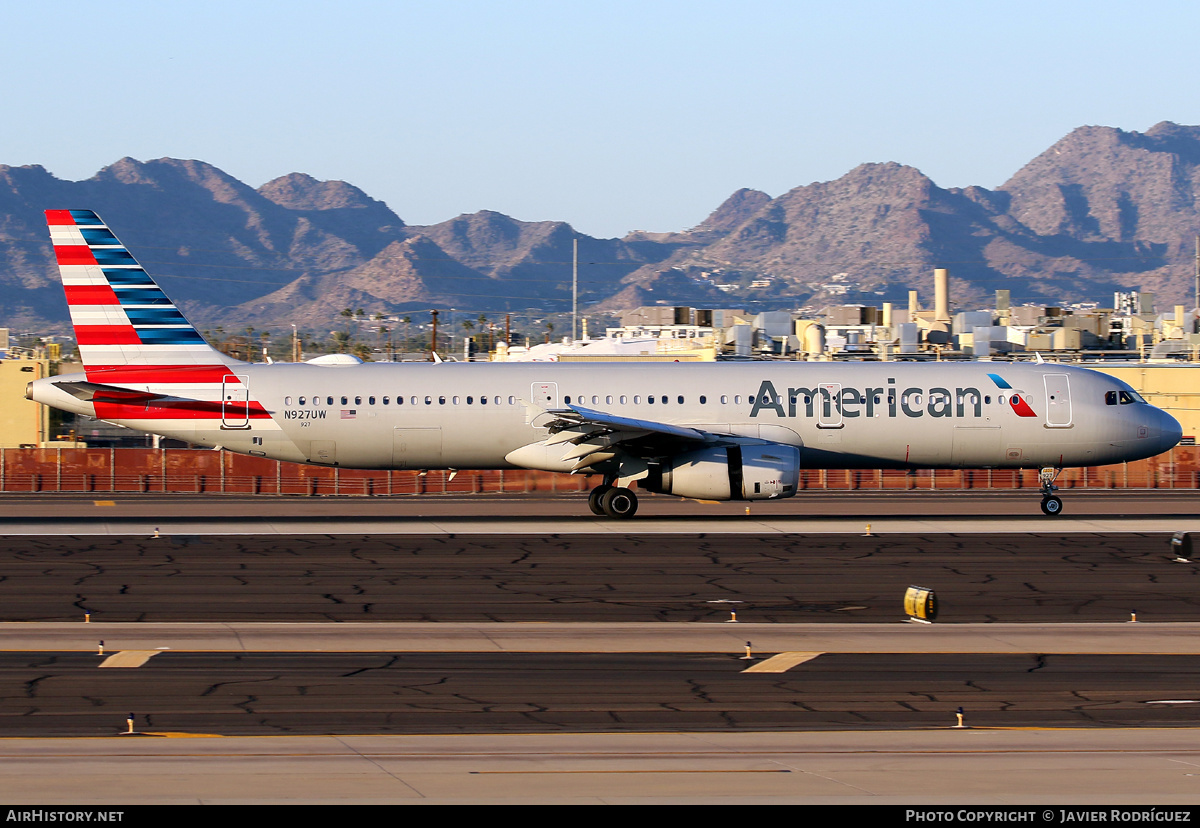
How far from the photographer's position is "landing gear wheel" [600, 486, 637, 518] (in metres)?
32.7

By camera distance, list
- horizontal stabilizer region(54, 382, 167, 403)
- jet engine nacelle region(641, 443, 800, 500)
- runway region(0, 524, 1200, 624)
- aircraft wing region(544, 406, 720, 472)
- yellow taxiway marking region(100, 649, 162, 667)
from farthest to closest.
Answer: horizontal stabilizer region(54, 382, 167, 403)
jet engine nacelle region(641, 443, 800, 500)
aircraft wing region(544, 406, 720, 472)
runway region(0, 524, 1200, 624)
yellow taxiway marking region(100, 649, 162, 667)

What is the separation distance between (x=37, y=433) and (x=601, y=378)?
3305cm

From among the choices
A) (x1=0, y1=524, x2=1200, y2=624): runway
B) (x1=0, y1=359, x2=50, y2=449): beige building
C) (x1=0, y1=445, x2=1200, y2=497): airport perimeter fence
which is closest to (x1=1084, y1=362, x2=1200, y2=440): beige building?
(x1=0, y1=445, x2=1200, y2=497): airport perimeter fence

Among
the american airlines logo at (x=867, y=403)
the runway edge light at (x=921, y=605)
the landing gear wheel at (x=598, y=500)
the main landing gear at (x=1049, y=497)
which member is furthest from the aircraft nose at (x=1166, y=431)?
the runway edge light at (x=921, y=605)

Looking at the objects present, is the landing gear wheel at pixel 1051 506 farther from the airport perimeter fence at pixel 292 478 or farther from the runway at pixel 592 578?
the airport perimeter fence at pixel 292 478

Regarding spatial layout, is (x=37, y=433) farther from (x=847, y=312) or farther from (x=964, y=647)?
(x=847, y=312)

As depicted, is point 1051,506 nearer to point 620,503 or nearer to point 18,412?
point 620,503

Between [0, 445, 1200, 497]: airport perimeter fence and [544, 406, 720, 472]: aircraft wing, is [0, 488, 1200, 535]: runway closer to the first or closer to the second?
[544, 406, 720, 472]: aircraft wing

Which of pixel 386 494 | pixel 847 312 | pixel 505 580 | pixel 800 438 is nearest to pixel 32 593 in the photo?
pixel 505 580

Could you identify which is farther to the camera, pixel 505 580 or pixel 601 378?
pixel 601 378

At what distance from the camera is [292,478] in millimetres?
46312

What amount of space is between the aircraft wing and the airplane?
0.29 feet

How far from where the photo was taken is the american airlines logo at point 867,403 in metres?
33.1
